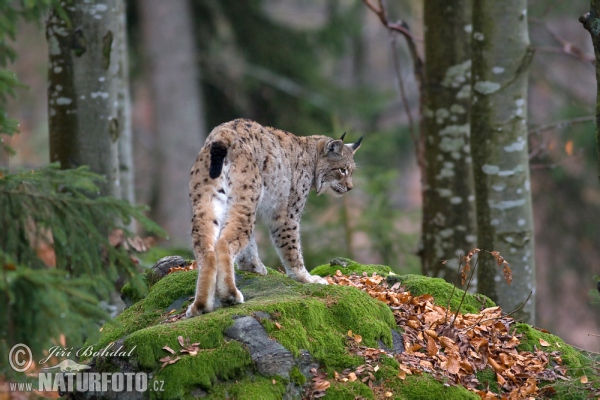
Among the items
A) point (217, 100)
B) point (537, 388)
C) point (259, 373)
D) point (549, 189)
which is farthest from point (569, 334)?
point (259, 373)

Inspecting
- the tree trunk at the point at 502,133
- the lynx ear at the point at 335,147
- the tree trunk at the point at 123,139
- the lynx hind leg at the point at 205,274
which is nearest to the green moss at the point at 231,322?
the lynx hind leg at the point at 205,274

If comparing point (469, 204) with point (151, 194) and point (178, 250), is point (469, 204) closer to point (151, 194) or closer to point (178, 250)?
point (178, 250)

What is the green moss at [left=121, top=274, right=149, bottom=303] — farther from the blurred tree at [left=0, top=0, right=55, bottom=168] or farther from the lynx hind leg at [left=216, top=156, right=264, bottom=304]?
the blurred tree at [left=0, top=0, right=55, bottom=168]

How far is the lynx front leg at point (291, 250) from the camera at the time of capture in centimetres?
615

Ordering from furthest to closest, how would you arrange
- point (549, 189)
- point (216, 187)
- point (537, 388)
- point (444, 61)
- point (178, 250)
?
point (549, 189)
point (178, 250)
point (444, 61)
point (216, 187)
point (537, 388)

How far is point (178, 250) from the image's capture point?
35.1 ft

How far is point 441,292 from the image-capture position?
19.7 feet

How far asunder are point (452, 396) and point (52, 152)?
4.56 m

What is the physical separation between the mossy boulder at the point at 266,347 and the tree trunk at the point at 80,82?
2.24 metres

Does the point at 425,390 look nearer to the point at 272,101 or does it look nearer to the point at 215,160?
the point at 215,160

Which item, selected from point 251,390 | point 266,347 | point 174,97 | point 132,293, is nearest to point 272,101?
point 174,97

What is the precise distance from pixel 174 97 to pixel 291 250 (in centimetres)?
1120

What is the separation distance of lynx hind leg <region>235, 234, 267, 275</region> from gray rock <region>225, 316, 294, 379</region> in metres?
1.55

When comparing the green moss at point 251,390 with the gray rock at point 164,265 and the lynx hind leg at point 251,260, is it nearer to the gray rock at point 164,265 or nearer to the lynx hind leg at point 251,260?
the lynx hind leg at point 251,260
